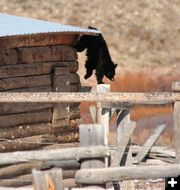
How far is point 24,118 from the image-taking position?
38.8ft

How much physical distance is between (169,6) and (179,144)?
4143 centimetres

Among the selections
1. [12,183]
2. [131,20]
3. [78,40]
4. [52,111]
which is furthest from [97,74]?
[131,20]

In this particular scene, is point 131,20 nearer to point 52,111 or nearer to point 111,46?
point 111,46

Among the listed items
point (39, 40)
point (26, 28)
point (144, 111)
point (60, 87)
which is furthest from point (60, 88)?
point (144, 111)

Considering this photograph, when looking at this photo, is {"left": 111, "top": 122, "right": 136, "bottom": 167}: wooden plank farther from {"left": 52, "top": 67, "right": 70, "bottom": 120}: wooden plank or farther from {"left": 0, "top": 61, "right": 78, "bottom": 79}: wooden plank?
{"left": 0, "top": 61, "right": 78, "bottom": 79}: wooden plank

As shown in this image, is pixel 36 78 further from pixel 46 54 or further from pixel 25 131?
pixel 25 131

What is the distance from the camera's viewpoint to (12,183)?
9.93m

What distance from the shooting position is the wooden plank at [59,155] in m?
6.66

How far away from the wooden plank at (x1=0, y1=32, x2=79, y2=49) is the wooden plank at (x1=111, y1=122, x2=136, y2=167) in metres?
2.21

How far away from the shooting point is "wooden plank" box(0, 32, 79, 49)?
11.4m

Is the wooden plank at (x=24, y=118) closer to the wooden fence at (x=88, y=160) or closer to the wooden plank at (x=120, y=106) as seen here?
the wooden plank at (x=120, y=106)

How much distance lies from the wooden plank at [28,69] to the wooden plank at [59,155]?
4.66 m

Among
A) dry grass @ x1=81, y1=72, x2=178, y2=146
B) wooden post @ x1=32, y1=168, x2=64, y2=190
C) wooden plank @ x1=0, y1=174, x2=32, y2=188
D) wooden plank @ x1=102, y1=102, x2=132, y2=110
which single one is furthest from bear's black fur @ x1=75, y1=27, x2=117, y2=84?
wooden post @ x1=32, y1=168, x2=64, y2=190

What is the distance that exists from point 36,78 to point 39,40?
24.6 inches
